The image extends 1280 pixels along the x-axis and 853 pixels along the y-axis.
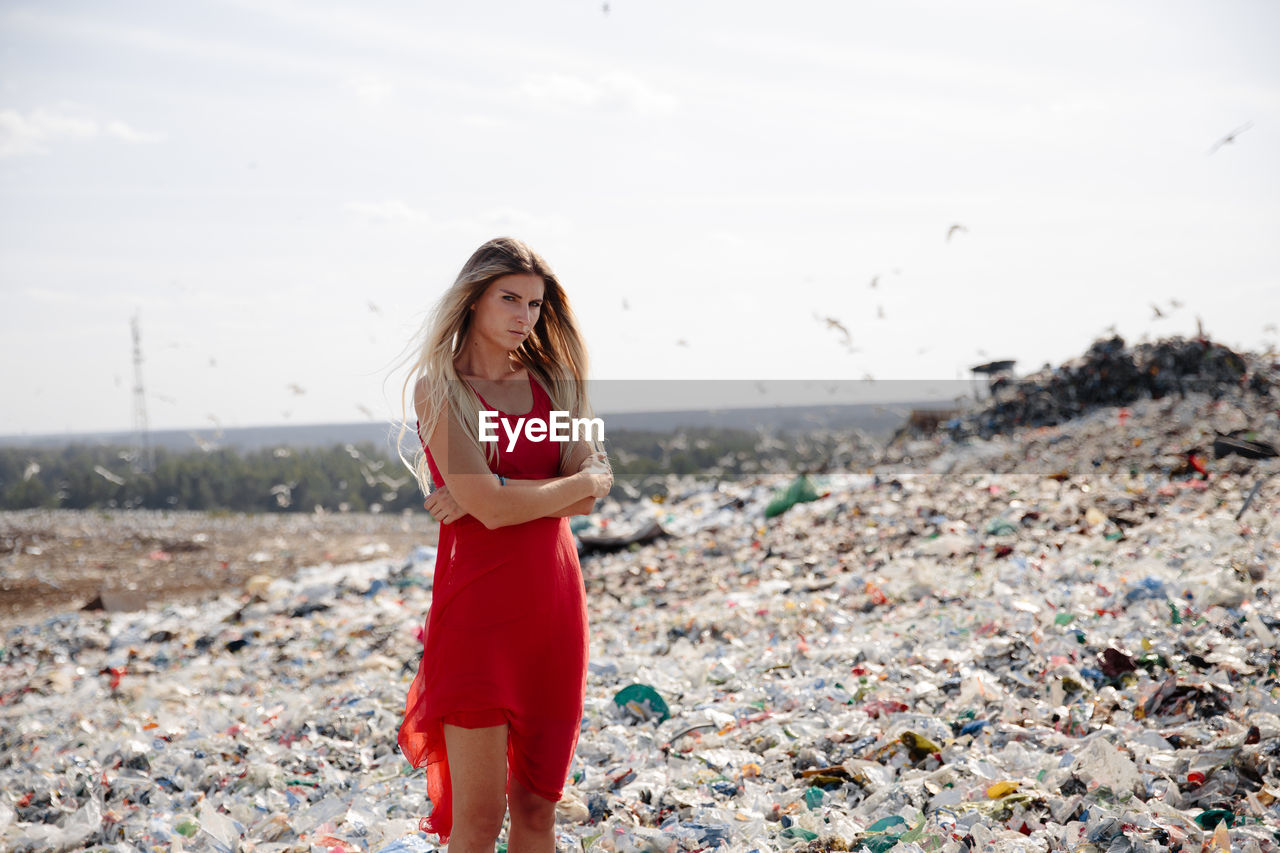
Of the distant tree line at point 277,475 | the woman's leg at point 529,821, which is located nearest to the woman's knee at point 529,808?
the woman's leg at point 529,821

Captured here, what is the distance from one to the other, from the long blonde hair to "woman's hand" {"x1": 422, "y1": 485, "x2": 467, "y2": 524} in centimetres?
7

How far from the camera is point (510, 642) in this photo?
162 centimetres

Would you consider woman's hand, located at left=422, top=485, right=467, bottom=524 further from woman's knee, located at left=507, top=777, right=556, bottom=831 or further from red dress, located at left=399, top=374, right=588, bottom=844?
woman's knee, located at left=507, top=777, right=556, bottom=831

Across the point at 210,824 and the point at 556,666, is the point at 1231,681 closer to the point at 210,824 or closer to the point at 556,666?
the point at 556,666

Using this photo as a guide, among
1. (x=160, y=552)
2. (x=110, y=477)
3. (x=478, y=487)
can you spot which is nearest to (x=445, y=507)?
(x=478, y=487)

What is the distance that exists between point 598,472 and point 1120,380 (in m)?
11.7

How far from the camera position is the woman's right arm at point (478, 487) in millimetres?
1563

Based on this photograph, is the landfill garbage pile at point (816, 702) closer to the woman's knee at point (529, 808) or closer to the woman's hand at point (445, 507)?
the woman's knee at point (529, 808)

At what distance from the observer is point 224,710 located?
4.16 metres

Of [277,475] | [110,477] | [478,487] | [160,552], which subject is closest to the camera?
[478,487]

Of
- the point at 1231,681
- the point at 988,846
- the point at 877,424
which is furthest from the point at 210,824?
the point at 877,424

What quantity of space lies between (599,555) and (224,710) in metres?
3.77

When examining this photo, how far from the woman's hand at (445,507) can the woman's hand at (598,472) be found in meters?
0.26

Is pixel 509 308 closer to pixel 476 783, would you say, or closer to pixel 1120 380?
pixel 476 783
